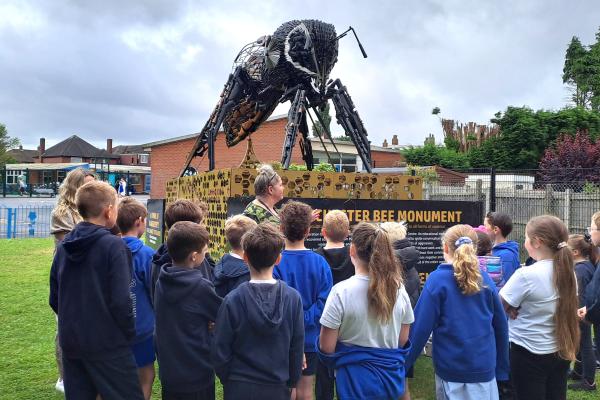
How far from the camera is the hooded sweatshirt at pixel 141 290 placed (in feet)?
11.9

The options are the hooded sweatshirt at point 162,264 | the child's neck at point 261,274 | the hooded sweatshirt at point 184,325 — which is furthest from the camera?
the hooded sweatshirt at point 162,264

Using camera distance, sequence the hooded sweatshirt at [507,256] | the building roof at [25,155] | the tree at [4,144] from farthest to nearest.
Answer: the building roof at [25,155] → the tree at [4,144] → the hooded sweatshirt at [507,256]

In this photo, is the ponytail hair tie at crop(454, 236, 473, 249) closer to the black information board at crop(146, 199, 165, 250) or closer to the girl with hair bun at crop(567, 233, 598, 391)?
the girl with hair bun at crop(567, 233, 598, 391)

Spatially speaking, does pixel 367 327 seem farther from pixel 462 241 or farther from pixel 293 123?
pixel 293 123

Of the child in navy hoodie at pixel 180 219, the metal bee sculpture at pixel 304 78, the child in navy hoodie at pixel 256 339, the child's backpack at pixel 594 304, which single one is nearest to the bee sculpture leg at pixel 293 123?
the metal bee sculpture at pixel 304 78

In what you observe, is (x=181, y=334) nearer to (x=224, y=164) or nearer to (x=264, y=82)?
(x=264, y=82)

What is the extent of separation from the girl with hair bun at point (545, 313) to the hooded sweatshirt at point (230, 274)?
1.65 m

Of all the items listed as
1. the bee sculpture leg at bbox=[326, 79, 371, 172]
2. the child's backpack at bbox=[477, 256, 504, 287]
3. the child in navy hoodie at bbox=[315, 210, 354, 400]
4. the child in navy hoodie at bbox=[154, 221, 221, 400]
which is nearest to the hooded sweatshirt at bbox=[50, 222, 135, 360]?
the child in navy hoodie at bbox=[154, 221, 221, 400]

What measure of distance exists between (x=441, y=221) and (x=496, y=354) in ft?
11.5

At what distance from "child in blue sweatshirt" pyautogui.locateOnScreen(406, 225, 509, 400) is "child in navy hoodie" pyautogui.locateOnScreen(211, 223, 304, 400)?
851 mm

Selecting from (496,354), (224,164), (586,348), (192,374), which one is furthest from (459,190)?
(224,164)

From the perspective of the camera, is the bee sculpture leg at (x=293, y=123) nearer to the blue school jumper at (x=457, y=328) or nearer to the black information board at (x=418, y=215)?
the black information board at (x=418, y=215)

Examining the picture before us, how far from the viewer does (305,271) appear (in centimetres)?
347

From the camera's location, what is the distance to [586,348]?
187 inches
